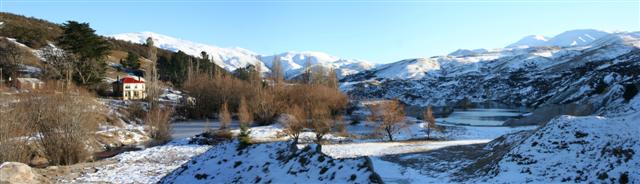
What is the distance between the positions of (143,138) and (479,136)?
26.5 m

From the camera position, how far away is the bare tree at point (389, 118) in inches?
1603

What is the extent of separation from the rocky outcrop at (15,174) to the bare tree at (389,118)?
27672 millimetres

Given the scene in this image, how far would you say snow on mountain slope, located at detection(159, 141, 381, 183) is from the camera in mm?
11711

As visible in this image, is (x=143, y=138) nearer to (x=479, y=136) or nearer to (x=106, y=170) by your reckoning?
(x=106, y=170)

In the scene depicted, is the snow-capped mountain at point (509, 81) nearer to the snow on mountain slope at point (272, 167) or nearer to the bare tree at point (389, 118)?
the bare tree at point (389, 118)

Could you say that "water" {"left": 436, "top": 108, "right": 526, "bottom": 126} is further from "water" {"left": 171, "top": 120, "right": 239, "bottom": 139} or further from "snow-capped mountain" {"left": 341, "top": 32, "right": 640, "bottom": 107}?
"water" {"left": 171, "top": 120, "right": 239, "bottom": 139}

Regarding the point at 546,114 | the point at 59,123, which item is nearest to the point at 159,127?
the point at 59,123

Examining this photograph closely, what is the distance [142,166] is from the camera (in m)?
23.8

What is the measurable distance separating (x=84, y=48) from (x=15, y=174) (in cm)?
5751

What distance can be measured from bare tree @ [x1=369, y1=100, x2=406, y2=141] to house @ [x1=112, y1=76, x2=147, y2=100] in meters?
41.8

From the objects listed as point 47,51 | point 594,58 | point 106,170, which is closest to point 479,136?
point 106,170

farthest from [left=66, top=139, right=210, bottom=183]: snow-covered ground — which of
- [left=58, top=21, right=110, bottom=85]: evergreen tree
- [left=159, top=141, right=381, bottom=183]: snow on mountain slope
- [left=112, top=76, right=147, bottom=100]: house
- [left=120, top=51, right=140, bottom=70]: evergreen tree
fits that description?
[left=120, top=51, right=140, bottom=70]: evergreen tree

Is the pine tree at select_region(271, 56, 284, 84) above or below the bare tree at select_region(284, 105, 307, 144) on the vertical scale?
above

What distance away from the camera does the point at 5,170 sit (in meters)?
15.9
